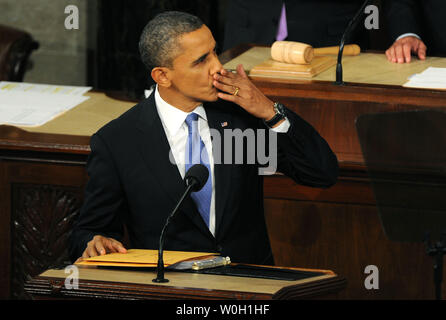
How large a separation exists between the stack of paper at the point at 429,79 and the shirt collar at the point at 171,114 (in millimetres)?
876

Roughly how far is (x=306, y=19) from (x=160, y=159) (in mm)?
1747

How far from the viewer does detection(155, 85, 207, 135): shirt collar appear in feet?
9.34

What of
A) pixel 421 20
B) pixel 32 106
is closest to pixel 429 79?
pixel 421 20

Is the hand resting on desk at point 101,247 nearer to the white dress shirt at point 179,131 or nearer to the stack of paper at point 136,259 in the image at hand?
the stack of paper at point 136,259

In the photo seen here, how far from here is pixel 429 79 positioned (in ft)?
11.0

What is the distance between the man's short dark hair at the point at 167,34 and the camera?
9.00 feet

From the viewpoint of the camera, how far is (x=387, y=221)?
95.0 inches

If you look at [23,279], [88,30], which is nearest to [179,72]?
[23,279]

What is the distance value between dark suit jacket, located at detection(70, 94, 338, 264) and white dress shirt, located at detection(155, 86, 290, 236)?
3 centimetres

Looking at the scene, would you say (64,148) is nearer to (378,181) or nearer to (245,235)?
(245,235)

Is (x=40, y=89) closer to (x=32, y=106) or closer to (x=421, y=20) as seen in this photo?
(x=32, y=106)

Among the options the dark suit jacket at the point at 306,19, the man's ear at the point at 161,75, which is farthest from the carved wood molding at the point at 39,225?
the dark suit jacket at the point at 306,19

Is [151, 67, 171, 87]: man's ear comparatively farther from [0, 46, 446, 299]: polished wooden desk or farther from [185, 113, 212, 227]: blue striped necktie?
[0, 46, 446, 299]: polished wooden desk

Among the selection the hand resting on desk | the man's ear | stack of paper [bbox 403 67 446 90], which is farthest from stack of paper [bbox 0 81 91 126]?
stack of paper [bbox 403 67 446 90]
